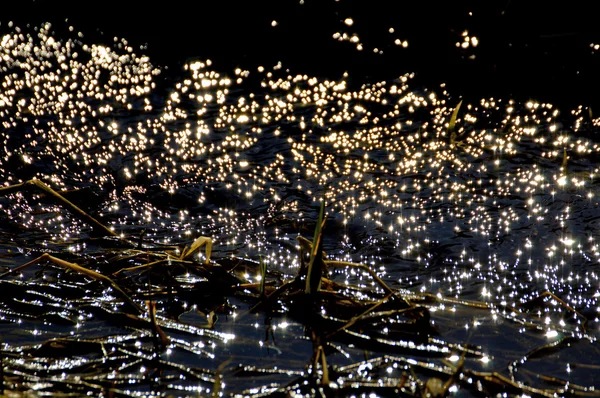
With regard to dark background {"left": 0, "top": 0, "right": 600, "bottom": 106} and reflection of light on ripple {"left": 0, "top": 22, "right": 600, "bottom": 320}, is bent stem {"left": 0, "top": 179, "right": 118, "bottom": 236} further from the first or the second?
dark background {"left": 0, "top": 0, "right": 600, "bottom": 106}

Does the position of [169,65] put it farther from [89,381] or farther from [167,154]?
[89,381]

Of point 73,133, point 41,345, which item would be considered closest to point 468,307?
point 41,345

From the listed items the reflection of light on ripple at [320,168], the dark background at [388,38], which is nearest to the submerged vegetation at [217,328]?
the reflection of light on ripple at [320,168]

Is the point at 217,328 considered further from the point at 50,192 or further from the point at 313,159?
the point at 313,159

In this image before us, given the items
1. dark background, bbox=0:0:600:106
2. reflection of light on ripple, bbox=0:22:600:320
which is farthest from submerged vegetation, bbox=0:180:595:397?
dark background, bbox=0:0:600:106

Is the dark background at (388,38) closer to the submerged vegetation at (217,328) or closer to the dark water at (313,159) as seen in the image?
the dark water at (313,159)

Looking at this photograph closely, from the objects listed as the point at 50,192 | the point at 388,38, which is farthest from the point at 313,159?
the point at 388,38
